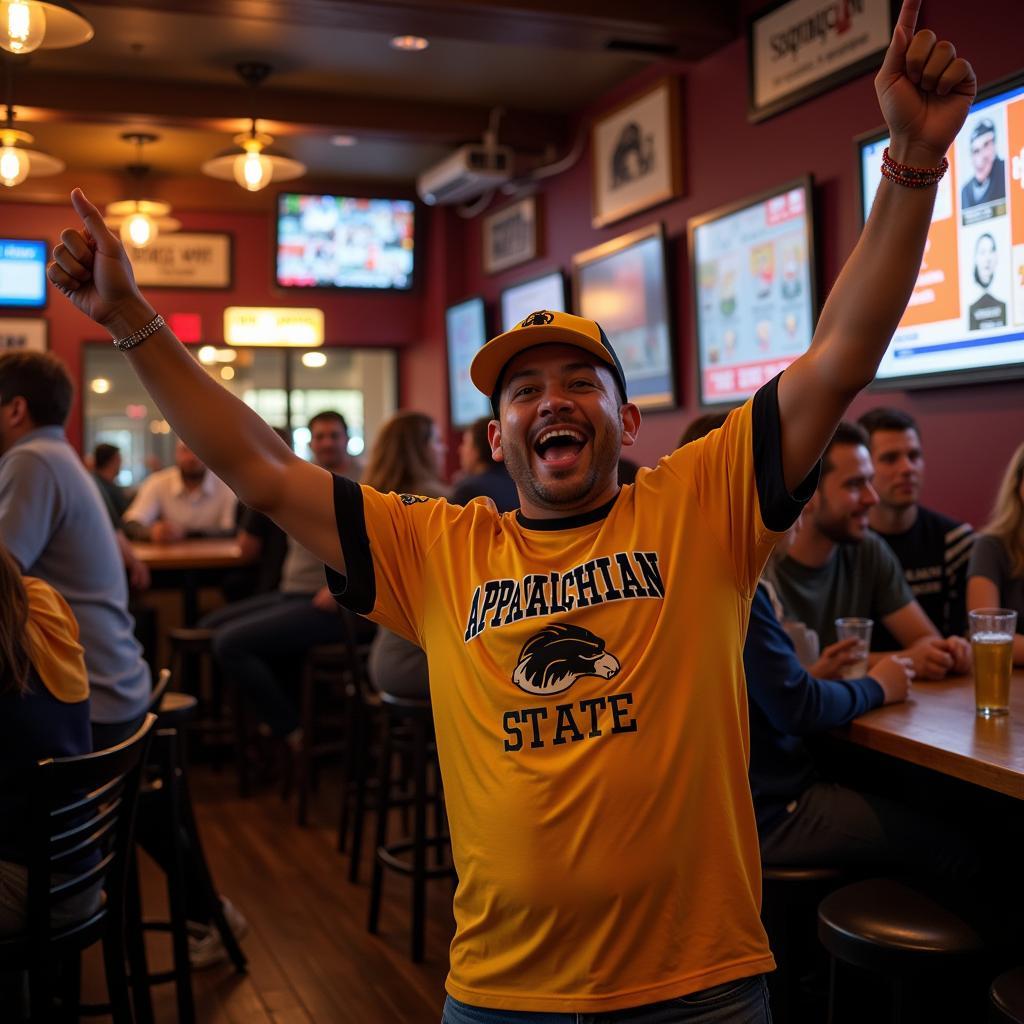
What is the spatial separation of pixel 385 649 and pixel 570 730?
7.60 feet

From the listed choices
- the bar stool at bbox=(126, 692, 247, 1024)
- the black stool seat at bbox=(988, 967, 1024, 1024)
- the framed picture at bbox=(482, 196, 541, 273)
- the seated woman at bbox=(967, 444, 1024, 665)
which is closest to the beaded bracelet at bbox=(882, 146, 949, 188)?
the black stool seat at bbox=(988, 967, 1024, 1024)

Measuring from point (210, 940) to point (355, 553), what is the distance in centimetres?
216

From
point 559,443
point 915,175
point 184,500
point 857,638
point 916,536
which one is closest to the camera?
point 915,175

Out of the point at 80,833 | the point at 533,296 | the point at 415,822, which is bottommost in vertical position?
the point at 415,822

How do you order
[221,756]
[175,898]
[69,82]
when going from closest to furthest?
[175,898] → [221,756] → [69,82]

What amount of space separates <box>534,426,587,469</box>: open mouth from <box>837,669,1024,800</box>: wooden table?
80 cm

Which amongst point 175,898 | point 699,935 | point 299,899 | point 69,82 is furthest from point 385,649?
point 69,82

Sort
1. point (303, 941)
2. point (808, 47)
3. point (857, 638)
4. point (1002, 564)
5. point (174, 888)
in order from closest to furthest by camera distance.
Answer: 1. point (857, 638)
2. point (174, 888)
3. point (1002, 564)
4. point (303, 941)
5. point (808, 47)

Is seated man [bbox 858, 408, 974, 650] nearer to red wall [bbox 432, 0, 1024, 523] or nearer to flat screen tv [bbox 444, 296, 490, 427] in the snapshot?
red wall [bbox 432, 0, 1024, 523]

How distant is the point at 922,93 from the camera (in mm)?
1276

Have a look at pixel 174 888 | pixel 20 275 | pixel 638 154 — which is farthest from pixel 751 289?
pixel 20 275

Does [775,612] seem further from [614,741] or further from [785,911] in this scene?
[614,741]

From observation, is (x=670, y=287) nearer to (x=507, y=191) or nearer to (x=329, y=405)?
(x=507, y=191)

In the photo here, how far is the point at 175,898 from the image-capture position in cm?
260
